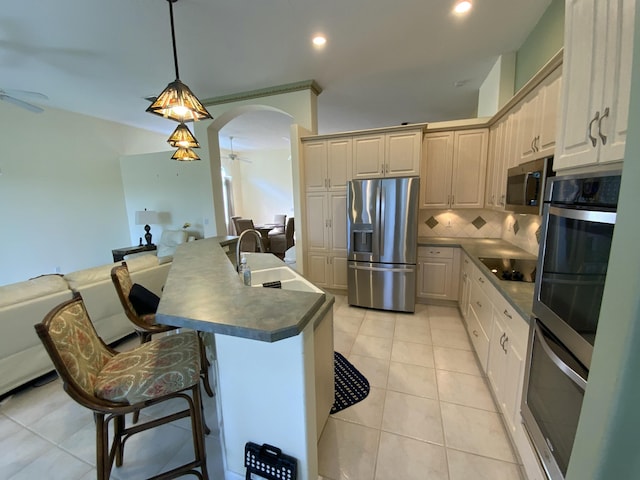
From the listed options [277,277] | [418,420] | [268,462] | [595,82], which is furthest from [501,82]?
[268,462]

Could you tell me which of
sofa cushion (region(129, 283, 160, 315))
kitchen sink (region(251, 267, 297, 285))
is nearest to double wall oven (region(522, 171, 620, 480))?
kitchen sink (region(251, 267, 297, 285))

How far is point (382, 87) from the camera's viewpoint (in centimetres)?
387

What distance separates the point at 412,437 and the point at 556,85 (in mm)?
2464

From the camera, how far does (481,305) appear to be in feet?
7.47

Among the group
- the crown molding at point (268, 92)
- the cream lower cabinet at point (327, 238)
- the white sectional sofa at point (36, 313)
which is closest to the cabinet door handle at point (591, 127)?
the cream lower cabinet at point (327, 238)

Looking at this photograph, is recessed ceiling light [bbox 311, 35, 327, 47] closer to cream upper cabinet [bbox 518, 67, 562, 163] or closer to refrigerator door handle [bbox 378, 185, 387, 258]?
refrigerator door handle [bbox 378, 185, 387, 258]

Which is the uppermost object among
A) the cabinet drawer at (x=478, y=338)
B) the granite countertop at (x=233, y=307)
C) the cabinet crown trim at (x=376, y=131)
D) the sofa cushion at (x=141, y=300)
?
the cabinet crown trim at (x=376, y=131)

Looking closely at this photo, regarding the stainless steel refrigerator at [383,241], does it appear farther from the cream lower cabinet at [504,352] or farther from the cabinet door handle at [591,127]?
the cabinet door handle at [591,127]

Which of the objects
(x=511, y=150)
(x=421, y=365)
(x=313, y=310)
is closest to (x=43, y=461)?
(x=313, y=310)

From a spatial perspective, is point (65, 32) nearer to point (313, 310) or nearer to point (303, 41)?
point (303, 41)

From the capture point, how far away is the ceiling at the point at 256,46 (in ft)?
7.34

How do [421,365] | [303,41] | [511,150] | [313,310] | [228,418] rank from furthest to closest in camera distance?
[303,41], [511,150], [421,365], [228,418], [313,310]

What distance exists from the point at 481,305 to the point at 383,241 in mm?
1288

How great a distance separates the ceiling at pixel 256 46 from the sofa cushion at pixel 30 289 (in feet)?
7.40
